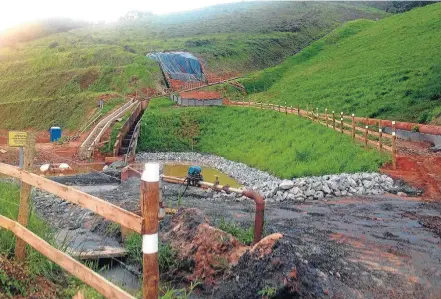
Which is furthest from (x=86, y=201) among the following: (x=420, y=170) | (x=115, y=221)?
(x=420, y=170)

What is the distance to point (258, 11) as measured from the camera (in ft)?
289

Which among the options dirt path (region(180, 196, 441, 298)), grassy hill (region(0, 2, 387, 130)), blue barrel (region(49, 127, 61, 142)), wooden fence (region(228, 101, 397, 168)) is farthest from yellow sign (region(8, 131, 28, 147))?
grassy hill (region(0, 2, 387, 130))

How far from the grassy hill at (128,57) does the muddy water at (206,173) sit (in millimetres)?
10122

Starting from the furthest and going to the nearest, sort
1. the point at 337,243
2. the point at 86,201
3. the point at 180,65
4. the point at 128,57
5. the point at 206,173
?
1. the point at 180,65
2. the point at 128,57
3. the point at 206,173
4. the point at 337,243
5. the point at 86,201

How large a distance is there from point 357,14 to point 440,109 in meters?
68.2

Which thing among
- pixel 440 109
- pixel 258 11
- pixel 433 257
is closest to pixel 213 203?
pixel 433 257

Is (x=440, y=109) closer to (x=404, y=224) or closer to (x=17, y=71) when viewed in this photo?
(x=404, y=224)

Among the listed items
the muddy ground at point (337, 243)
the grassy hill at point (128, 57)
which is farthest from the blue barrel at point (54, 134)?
the muddy ground at point (337, 243)

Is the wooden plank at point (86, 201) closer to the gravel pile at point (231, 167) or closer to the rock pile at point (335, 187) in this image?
the rock pile at point (335, 187)

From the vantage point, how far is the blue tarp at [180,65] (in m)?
45.7

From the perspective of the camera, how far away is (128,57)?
47.2 meters

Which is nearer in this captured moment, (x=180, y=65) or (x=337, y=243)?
(x=337, y=243)

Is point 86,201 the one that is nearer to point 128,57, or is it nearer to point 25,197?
point 25,197

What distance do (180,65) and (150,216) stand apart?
45.1 meters
